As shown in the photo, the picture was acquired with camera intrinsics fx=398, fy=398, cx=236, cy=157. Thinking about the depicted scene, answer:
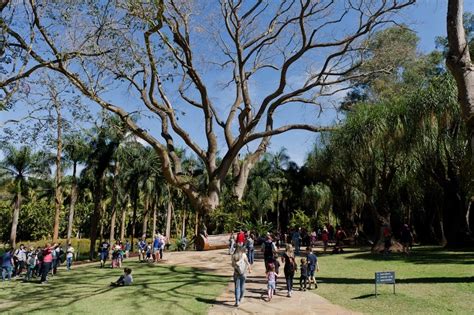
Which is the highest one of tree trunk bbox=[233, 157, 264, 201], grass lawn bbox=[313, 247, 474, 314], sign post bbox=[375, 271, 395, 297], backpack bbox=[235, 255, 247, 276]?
tree trunk bbox=[233, 157, 264, 201]

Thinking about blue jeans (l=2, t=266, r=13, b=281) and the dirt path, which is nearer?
the dirt path

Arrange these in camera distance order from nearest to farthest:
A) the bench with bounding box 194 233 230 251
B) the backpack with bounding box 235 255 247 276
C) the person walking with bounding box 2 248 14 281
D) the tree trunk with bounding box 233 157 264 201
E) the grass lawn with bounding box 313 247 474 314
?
1. the grass lawn with bounding box 313 247 474 314
2. the backpack with bounding box 235 255 247 276
3. the person walking with bounding box 2 248 14 281
4. the bench with bounding box 194 233 230 251
5. the tree trunk with bounding box 233 157 264 201

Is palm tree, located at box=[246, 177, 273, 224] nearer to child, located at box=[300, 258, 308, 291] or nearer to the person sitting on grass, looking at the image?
the person sitting on grass

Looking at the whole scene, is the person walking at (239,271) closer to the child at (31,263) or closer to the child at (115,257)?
the child at (115,257)

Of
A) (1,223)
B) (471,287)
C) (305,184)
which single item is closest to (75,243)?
(1,223)

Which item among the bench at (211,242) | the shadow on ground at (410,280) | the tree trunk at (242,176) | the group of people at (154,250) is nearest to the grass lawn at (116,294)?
the group of people at (154,250)

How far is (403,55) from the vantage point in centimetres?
2591

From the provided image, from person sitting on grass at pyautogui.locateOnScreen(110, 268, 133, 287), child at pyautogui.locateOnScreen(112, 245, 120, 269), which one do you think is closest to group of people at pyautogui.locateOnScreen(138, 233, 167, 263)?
child at pyautogui.locateOnScreen(112, 245, 120, 269)

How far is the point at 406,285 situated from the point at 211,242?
1551cm

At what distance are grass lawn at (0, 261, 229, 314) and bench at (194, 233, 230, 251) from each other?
27.2 ft

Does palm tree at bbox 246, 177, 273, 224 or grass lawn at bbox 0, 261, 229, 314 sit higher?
palm tree at bbox 246, 177, 273, 224

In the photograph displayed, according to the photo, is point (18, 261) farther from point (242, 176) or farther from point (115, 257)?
point (242, 176)

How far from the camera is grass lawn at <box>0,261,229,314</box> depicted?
1067 centimetres

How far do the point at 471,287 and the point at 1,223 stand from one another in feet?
228
